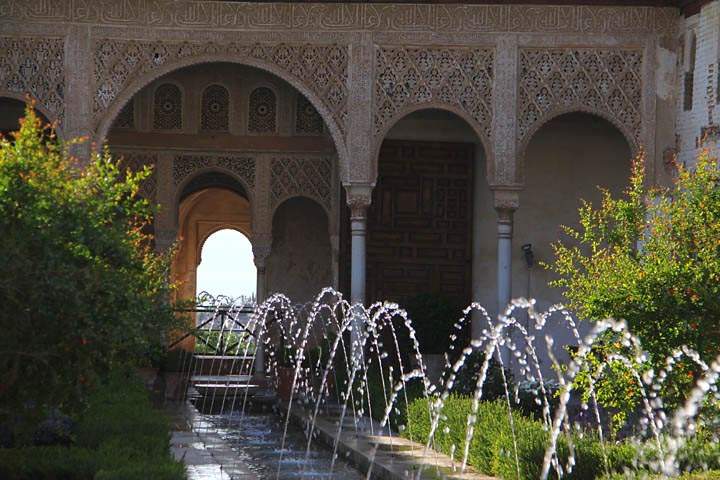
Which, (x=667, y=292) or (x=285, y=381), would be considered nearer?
(x=667, y=292)

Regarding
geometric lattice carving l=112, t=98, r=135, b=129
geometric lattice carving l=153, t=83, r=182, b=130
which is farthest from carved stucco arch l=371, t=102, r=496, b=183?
geometric lattice carving l=112, t=98, r=135, b=129

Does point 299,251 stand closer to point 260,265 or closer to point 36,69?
point 260,265

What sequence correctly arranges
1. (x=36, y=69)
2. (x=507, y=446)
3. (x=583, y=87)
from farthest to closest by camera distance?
(x=583, y=87)
(x=36, y=69)
(x=507, y=446)

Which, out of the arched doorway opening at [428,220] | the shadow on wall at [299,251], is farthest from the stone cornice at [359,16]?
the shadow on wall at [299,251]

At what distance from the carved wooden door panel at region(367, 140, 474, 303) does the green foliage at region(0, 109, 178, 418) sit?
31.8ft

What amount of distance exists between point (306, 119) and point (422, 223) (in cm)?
194

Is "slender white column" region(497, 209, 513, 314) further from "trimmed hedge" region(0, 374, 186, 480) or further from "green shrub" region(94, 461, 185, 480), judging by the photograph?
"green shrub" region(94, 461, 185, 480)

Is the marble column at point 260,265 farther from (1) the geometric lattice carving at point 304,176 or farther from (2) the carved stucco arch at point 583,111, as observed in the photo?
(2) the carved stucco arch at point 583,111

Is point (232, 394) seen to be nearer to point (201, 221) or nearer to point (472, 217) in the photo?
point (472, 217)

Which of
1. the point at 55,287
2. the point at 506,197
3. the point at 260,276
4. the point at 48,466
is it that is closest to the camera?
the point at 55,287

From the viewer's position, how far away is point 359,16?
49.6 feet

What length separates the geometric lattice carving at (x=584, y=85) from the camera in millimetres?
15008

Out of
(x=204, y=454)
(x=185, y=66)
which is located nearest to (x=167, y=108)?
(x=185, y=66)

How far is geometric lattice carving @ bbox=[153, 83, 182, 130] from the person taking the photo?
59.4ft
